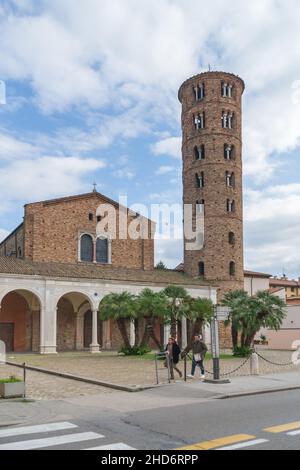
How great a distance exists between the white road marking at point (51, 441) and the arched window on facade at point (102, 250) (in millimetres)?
33420

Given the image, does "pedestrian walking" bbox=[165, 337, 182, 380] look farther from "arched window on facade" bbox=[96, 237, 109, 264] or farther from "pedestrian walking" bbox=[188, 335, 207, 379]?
"arched window on facade" bbox=[96, 237, 109, 264]

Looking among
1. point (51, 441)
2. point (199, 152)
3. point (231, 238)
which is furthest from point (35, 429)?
point (199, 152)

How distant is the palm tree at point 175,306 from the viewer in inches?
1054

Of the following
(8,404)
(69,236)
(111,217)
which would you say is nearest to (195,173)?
(111,217)

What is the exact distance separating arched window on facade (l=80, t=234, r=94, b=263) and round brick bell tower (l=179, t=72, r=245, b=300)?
9.14 metres

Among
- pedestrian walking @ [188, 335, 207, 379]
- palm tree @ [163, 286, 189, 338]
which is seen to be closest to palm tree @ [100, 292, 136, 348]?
palm tree @ [163, 286, 189, 338]

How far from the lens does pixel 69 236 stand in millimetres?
40375

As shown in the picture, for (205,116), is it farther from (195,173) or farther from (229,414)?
(229,414)

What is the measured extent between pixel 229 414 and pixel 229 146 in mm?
37006

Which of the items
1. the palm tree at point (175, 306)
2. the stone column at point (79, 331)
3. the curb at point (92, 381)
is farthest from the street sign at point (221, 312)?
the stone column at point (79, 331)

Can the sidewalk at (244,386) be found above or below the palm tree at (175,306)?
below

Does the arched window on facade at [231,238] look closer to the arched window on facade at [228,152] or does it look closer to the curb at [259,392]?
the arched window on facade at [228,152]

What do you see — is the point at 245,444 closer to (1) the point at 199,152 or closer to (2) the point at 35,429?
(2) the point at 35,429

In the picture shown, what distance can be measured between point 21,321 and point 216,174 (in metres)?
20.1
